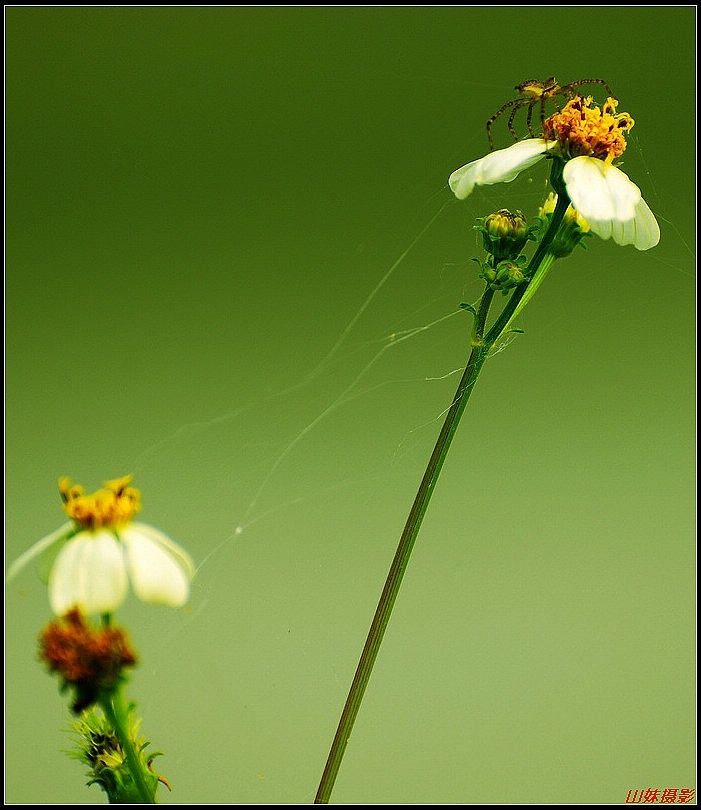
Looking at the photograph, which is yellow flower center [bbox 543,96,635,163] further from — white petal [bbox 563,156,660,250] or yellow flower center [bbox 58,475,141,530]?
yellow flower center [bbox 58,475,141,530]

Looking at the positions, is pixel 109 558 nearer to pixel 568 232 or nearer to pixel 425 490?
pixel 425 490

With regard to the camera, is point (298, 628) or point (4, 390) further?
point (4, 390)

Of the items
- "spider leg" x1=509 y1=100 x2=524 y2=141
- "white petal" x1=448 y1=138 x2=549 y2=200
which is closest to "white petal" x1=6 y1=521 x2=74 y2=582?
"white petal" x1=448 y1=138 x2=549 y2=200

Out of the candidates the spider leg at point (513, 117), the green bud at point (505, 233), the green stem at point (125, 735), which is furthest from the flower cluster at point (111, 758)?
the spider leg at point (513, 117)

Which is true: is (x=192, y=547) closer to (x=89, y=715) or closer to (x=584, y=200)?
(x=89, y=715)

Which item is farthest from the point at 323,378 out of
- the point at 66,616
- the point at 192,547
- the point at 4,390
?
the point at 66,616

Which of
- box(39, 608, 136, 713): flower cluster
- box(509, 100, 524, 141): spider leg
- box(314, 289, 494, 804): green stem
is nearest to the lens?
box(39, 608, 136, 713): flower cluster
